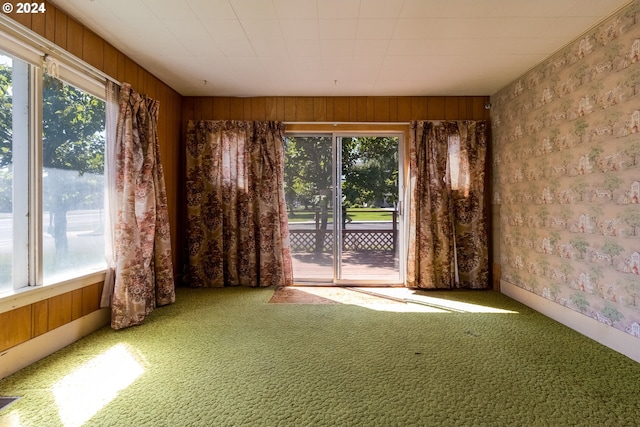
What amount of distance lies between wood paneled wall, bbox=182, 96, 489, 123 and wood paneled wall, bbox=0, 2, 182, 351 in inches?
21.5

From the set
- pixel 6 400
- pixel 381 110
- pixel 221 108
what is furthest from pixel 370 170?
pixel 6 400

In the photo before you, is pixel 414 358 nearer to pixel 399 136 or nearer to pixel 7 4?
pixel 399 136

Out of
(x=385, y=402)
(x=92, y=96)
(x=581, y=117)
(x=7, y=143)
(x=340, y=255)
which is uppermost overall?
(x=92, y=96)

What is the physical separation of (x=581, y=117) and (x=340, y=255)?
2.59m

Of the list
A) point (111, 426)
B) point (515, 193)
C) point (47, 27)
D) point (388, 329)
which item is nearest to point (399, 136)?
point (515, 193)

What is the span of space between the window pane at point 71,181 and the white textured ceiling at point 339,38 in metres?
0.59

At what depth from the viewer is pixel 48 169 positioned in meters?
2.10

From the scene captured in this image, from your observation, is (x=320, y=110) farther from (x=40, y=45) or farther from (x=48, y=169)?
(x=48, y=169)

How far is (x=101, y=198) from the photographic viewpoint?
2.57 m

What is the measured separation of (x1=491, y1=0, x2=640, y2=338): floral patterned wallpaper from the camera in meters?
2.00

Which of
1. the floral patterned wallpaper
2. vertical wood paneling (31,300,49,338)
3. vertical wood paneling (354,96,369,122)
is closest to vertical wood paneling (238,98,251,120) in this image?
vertical wood paneling (354,96,369,122)

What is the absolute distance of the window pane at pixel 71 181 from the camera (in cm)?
209

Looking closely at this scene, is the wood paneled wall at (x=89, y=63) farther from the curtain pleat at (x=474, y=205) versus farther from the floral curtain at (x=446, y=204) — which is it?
the curtain pleat at (x=474, y=205)

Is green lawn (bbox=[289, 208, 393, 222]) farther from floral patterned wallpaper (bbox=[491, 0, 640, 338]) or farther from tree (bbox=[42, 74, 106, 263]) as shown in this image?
tree (bbox=[42, 74, 106, 263])
